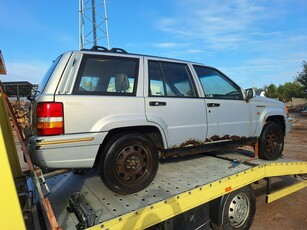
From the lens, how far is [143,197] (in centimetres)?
292

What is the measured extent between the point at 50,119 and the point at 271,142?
402 cm

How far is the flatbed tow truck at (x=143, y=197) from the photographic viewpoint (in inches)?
88.5

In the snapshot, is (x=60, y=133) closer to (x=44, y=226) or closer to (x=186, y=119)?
(x=44, y=226)

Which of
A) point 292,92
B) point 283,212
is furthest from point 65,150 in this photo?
point 292,92

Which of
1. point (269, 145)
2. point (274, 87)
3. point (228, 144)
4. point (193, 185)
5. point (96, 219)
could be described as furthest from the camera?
point (274, 87)

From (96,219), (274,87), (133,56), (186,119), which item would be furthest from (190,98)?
(274,87)

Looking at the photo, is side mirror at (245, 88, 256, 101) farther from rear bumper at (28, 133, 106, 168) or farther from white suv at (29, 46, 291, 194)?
rear bumper at (28, 133, 106, 168)

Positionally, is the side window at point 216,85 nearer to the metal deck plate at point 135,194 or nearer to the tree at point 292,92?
the metal deck plate at point 135,194

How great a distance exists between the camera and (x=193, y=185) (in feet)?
10.6

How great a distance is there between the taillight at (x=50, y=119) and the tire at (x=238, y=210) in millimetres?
2480

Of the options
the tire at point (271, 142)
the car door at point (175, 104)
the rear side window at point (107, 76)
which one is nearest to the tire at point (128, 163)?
the car door at point (175, 104)

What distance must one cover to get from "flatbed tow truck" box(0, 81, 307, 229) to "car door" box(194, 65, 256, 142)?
541 millimetres

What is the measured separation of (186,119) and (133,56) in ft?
3.70

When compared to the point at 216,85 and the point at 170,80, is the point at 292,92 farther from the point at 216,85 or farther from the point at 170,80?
the point at 170,80
